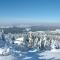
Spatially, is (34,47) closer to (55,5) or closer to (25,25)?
(25,25)

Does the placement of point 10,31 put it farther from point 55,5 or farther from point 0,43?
point 55,5

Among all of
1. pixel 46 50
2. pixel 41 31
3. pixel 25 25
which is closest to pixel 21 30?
pixel 25 25

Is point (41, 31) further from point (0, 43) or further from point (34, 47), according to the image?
point (0, 43)

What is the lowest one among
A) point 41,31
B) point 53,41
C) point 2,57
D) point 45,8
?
point 2,57

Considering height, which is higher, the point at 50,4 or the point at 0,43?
the point at 50,4

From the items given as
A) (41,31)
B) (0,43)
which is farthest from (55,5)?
(0,43)

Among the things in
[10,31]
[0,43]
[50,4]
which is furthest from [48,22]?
[0,43]

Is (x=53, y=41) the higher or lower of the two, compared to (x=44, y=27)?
lower

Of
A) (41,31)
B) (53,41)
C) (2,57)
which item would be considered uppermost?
(41,31)
